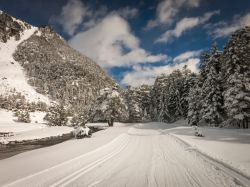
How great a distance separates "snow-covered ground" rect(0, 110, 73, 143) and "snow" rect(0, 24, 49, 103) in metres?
44.1

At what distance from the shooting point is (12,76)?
13700cm

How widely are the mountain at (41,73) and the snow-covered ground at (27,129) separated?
47298 mm

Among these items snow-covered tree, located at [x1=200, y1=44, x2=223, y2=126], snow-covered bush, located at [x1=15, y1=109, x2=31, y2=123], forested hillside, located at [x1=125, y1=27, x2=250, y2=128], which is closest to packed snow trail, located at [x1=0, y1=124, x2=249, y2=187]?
forested hillside, located at [x1=125, y1=27, x2=250, y2=128]

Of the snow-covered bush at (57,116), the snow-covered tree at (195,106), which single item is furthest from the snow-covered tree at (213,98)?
the snow-covered bush at (57,116)

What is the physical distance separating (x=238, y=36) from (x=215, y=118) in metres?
12.8

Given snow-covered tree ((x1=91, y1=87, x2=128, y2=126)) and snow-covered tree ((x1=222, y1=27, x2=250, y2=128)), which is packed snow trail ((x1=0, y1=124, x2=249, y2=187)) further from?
snow-covered tree ((x1=91, y1=87, x2=128, y2=126))

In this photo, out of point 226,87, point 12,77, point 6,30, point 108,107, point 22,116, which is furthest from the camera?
point 6,30

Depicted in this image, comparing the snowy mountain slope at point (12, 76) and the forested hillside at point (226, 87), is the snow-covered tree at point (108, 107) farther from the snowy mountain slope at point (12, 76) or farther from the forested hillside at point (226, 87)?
the snowy mountain slope at point (12, 76)

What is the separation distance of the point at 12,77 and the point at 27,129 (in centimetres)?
9566

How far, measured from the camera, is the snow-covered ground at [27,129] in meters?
40.7

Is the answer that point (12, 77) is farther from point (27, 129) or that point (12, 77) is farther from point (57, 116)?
point (27, 129)

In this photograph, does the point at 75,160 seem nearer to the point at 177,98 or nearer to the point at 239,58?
the point at 239,58

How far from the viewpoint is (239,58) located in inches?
1092

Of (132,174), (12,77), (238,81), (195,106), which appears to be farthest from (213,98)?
(12,77)
